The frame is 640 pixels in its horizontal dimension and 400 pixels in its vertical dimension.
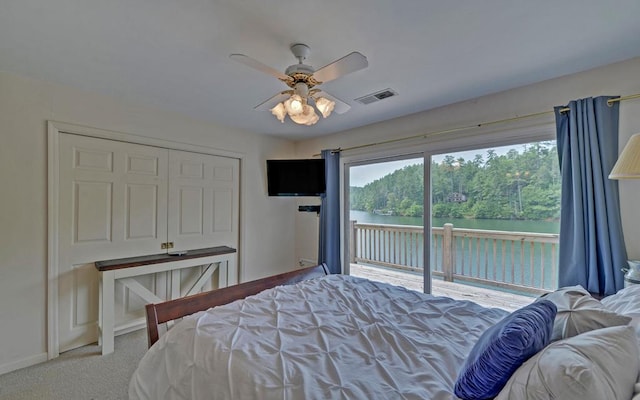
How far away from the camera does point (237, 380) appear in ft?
3.65

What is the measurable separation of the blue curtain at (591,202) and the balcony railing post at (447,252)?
3.36 ft

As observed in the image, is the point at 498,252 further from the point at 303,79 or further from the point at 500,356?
the point at 303,79

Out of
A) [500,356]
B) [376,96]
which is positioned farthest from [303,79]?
[500,356]

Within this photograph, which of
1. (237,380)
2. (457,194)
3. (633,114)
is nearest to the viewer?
(237,380)

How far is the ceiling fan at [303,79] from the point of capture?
5.14 feet

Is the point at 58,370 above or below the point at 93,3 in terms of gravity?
below

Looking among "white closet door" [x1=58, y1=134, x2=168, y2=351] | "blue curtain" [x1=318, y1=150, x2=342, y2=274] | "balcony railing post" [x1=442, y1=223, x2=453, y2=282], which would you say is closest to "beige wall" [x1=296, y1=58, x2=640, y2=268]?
"blue curtain" [x1=318, y1=150, x2=342, y2=274]

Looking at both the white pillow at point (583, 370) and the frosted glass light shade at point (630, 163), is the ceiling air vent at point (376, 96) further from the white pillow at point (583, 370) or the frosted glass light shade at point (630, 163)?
the white pillow at point (583, 370)

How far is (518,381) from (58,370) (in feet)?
10.4

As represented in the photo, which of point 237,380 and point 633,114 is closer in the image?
point 237,380

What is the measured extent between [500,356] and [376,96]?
7.61 ft

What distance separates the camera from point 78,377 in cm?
217

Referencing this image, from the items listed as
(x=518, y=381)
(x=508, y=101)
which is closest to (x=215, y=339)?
(x=518, y=381)

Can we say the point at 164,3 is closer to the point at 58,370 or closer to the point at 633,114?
the point at 58,370
